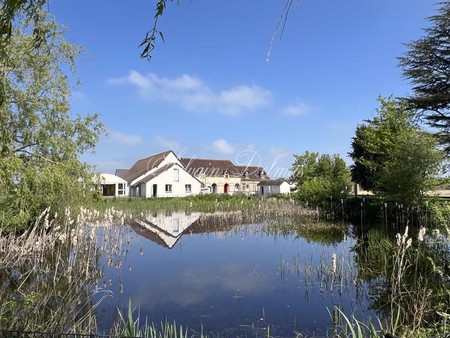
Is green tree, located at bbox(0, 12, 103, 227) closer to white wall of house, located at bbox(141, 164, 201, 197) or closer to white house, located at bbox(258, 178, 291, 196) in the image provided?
white wall of house, located at bbox(141, 164, 201, 197)

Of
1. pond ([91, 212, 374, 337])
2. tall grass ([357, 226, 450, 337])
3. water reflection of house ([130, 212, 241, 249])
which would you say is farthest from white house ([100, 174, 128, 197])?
tall grass ([357, 226, 450, 337])

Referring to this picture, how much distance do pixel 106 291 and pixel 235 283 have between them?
8.60 ft

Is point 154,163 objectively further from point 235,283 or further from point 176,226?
point 235,283

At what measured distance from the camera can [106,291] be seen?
690cm

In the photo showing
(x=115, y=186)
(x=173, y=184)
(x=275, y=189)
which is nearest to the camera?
(x=173, y=184)

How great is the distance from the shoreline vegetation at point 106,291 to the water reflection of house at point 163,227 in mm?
1661

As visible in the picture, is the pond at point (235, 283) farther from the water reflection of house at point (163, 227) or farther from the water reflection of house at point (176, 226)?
the water reflection of house at point (176, 226)

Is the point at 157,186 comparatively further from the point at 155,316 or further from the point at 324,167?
the point at 155,316

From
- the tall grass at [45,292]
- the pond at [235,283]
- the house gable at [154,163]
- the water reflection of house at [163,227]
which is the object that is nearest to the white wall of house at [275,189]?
the house gable at [154,163]

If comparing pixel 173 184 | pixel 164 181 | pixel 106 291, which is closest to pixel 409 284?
pixel 106 291

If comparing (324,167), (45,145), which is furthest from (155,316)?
(324,167)

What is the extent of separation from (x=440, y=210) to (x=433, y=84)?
12.2 m

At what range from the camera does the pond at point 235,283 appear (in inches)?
223

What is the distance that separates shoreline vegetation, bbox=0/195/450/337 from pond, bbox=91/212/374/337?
0.82ft
